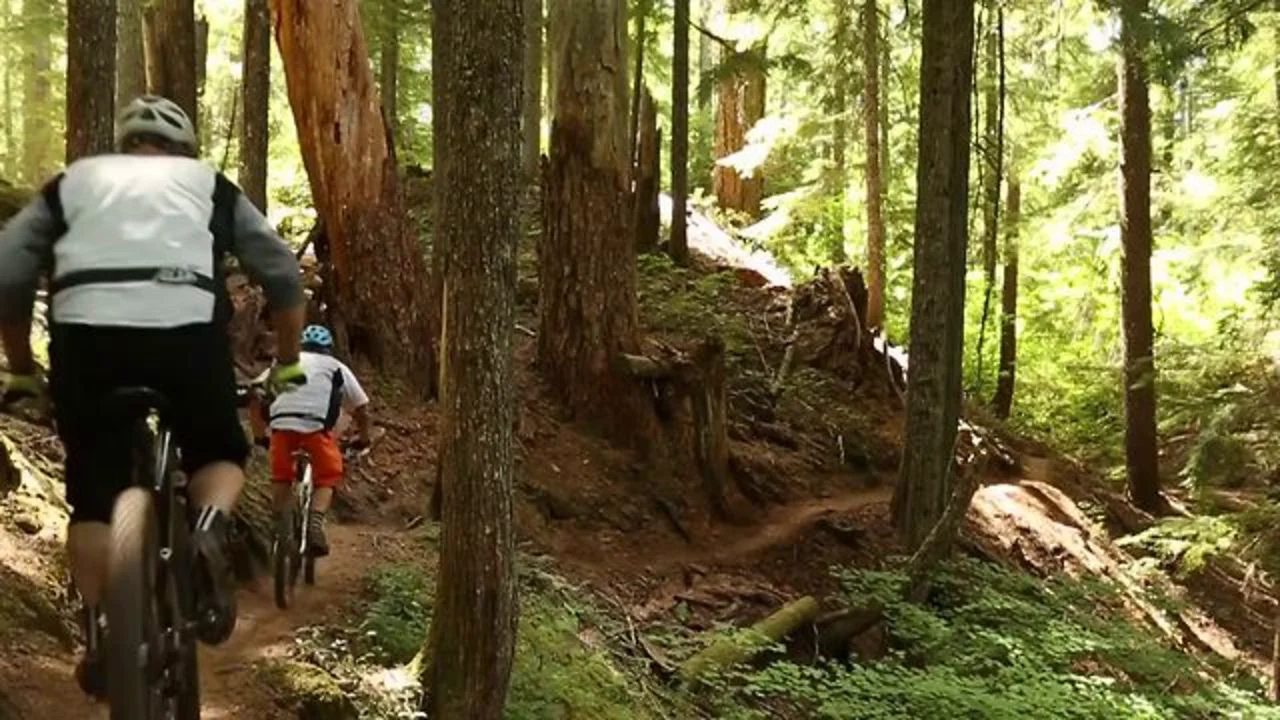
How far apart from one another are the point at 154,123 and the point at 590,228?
26.7 feet

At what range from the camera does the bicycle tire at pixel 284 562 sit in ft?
22.2

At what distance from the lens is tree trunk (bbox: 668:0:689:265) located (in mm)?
15172

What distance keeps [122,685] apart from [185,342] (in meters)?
0.99

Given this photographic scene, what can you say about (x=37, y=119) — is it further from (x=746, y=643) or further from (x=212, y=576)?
(x=212, y=576)

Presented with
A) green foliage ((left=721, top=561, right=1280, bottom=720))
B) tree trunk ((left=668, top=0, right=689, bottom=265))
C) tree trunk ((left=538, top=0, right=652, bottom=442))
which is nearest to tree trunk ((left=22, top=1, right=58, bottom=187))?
tree trunk ((left=668, top=0, right=689, bottom=265))

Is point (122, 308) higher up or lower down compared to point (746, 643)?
higher up

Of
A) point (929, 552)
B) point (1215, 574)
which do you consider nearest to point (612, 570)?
point (929, 552)

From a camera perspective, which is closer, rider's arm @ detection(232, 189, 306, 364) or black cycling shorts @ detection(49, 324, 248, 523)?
black cycling shorts @ detection(49, 324, 248, 523)

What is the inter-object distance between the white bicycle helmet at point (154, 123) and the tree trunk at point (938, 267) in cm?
783

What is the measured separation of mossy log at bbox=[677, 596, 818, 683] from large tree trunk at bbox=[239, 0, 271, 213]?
24.8 feet

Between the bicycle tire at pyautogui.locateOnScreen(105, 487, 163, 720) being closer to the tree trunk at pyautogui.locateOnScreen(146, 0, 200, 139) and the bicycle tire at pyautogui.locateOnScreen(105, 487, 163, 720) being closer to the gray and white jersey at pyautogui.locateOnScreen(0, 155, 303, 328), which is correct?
the gray and white jersey at pyautogui.locateOnScreen(0, 155, 303, 328)

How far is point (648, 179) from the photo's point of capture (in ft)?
57.6

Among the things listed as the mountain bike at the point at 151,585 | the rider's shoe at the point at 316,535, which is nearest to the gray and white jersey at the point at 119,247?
the mountain bike at the point at 151,585

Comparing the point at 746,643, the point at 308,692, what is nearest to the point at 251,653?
the point at 308,692
